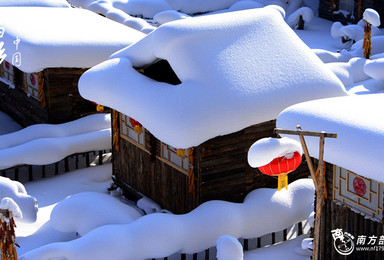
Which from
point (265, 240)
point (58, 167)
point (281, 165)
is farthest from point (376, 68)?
point (281, 165)

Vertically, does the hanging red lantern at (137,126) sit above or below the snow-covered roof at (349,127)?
below

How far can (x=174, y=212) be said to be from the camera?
15461 millimetres

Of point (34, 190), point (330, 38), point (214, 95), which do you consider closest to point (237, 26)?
point (214, 95)

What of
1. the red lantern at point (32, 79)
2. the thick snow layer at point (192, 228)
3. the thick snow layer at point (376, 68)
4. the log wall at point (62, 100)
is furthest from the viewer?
the thick snow layer at point (376, 68)

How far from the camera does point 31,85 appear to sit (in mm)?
20375

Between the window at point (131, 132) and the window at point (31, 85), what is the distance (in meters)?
3.92

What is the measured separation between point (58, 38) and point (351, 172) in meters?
9.89

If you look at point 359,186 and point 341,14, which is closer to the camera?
point 359,186

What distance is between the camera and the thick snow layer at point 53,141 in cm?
1781

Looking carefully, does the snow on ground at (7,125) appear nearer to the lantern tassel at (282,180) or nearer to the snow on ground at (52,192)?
the snow on ground at (52,192)

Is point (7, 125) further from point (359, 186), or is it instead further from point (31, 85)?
point (359, 186)

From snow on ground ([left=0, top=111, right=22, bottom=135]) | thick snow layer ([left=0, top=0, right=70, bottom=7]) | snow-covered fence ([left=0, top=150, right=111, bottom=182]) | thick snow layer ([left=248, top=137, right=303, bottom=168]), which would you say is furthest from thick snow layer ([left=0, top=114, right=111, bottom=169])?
thick snow layer ([left=248, top=137, right=303, bottom=168])

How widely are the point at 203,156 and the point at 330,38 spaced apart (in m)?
18.6

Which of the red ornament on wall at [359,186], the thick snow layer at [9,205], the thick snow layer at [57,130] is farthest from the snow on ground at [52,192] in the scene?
the red ornament on wall at [359,186]
